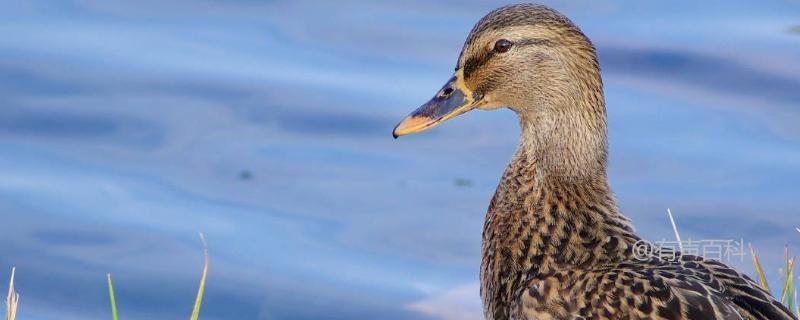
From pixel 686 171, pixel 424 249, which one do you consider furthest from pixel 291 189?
pixel 686 171

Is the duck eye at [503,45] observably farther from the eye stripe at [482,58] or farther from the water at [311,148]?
the water at [311,148]

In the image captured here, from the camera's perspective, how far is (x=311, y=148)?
882 centimetres

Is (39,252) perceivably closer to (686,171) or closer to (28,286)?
(28,286)

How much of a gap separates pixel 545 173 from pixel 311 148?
3.24 m

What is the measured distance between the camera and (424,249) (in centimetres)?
811

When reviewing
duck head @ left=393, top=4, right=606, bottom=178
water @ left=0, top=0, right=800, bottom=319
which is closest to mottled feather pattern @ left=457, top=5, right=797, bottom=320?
duck head @ left=393, top=4, right=606, bottom=178

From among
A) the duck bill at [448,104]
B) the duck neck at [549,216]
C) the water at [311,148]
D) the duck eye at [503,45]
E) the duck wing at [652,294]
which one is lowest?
the duck wing at [652,294]

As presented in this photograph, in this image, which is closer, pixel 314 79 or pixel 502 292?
pixel 502 292

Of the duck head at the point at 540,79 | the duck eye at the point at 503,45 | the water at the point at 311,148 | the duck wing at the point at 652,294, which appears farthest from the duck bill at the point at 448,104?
the water at the point at 311,148

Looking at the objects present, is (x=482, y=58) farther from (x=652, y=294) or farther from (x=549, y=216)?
(x=652, y=294)

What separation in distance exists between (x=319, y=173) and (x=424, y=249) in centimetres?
83

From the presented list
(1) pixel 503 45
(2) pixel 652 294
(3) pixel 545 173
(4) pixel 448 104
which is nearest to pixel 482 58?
(1) pixel 503 45

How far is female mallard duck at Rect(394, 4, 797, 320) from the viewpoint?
5.18m

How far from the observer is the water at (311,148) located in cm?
787
